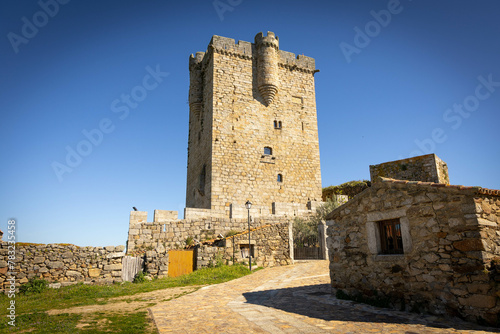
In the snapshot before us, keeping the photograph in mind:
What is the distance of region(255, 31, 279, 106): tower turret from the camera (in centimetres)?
2211

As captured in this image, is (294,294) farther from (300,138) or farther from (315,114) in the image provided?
(315,114)

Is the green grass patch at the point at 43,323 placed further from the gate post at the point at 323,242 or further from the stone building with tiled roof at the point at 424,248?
the gate post at the point at 323,242

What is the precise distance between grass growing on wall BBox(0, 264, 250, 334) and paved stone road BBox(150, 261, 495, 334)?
615 mm

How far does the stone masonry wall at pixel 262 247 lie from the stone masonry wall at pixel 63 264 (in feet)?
12.0

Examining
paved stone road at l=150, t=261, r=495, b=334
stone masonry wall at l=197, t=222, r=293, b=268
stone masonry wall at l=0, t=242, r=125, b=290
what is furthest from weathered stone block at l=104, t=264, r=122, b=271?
paved stone road at l=150, t=261, r=495, b=334

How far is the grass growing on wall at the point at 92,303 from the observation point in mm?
5715

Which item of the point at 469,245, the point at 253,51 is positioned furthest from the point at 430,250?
the point at 253,51

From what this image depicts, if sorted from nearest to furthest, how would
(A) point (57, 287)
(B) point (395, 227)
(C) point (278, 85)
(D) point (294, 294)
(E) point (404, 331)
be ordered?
(E) point (404, 331)
(B) point (395, 227)
(D) point (294, 294)
(A) point (57, 287)
(C) point (278, 85)

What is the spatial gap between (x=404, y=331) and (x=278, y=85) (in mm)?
19926

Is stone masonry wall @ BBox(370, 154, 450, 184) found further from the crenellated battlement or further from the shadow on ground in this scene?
the crenellated battlement

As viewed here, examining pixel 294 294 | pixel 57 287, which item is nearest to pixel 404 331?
pixel 294 294

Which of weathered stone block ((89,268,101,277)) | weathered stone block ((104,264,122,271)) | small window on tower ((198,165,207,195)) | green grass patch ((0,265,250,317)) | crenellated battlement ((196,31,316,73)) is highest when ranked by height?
crenellated battlement ((196,31,316,73))

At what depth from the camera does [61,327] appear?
225 inches

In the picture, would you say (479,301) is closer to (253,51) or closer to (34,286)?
(34,286)
